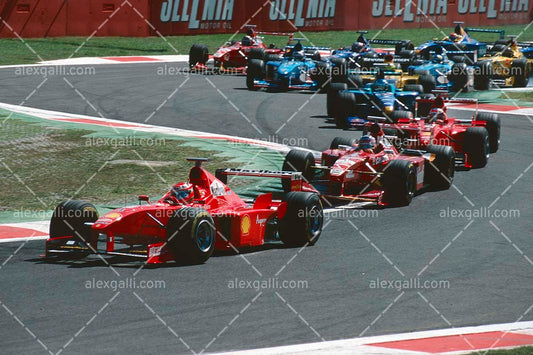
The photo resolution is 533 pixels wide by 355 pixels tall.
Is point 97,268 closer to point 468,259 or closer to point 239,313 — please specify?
point 239,313

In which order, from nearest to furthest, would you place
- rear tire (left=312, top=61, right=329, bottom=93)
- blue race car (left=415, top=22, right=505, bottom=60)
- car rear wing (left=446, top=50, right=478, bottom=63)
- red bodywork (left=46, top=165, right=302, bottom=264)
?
red bodywork (left=46, top=165, right=302, bottom=264), rear tire (left=312, top=61, right=329, bottom=93), car rear wing (left=446, top=50, right=478, bottom=63), blue race car (left=415, top=22, right=505, bottom=60)

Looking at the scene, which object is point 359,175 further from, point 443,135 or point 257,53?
point 257,53

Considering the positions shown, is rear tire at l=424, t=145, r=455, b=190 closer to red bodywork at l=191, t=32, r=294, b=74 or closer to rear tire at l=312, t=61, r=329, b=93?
rear tire at l=312, t=61, r=329, b=93

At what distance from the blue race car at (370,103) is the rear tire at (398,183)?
25.1ft

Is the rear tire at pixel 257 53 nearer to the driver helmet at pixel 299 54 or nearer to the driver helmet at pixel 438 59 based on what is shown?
the driver helmet at pixel 299 54

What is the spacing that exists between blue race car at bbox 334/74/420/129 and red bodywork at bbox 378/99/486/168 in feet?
11.2

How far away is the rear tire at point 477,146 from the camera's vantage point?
782 inches

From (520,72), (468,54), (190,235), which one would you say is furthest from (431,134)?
(468,54)

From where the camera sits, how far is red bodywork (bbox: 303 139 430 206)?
1634 centimetres

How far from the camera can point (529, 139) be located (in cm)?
2377

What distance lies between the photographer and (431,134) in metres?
19.9

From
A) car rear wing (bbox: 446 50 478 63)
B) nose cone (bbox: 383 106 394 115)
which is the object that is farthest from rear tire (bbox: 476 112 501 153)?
car rear wing (bbox: 446 50 478 63)

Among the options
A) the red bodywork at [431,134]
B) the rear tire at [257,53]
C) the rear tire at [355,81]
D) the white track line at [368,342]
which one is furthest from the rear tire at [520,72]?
the white track line at [368,342]

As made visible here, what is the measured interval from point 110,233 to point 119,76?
22570mm
